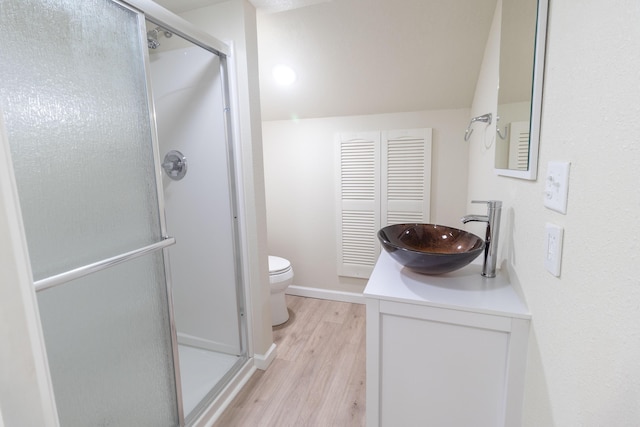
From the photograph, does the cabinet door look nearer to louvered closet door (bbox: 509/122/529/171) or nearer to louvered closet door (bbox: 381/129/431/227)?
louvered closet door (bbox: 509/122/529/171)

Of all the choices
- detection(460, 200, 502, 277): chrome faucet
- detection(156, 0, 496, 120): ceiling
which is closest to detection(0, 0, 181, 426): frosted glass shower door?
detection(156, 0, 496, 120): ceiling

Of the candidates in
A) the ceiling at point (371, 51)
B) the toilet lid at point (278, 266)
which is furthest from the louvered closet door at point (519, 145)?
the toilet lid at point (278, 266)

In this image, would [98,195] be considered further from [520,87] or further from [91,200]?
[520,87]

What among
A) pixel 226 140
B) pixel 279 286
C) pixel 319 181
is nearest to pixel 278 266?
pixel 279 286

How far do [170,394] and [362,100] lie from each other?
7.04 feet

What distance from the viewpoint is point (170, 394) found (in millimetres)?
1340

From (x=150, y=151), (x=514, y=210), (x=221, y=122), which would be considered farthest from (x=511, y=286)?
(x=221, y=122)

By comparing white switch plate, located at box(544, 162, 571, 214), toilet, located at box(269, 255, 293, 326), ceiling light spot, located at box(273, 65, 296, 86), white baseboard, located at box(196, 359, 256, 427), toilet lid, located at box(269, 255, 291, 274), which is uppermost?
ceiling light spot, located at box(273, 65, 296, 86)

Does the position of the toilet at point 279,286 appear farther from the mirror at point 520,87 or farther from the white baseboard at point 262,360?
the mirror at point 520,87

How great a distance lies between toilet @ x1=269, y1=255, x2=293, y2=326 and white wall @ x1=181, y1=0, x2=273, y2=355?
1.12ft

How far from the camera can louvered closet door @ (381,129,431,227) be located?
7.71ft

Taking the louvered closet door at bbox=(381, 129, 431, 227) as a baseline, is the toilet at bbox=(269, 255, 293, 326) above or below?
below

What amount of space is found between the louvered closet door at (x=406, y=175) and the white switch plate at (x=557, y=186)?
165cm

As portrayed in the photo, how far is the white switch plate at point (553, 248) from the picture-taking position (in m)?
0.67
